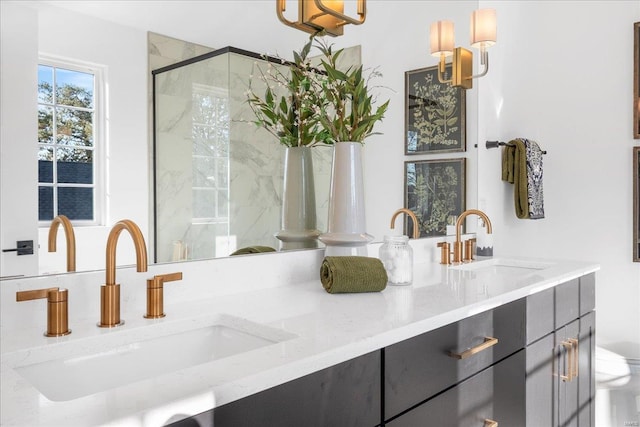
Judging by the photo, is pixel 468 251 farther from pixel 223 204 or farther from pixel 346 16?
pixel 223 204

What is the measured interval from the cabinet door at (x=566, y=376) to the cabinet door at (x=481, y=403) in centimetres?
37

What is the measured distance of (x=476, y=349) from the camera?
4.39 ft

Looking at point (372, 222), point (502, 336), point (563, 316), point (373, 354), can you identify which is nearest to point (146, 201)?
point (373, 354)

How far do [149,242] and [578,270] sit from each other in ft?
5.69

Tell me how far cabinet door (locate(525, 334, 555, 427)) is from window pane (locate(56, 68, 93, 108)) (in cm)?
153

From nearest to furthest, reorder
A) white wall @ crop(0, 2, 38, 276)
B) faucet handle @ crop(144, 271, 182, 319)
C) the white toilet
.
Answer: white wall @ crop(0, 2, 38, 276), faucet handle @ crop(144, 271, 182, 319), the white toilet

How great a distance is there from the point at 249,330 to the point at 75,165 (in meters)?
0.56

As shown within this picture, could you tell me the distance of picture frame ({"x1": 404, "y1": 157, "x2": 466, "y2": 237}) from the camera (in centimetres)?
218

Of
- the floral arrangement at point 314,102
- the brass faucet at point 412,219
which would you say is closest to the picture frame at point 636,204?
the brass faucet at point 412,219

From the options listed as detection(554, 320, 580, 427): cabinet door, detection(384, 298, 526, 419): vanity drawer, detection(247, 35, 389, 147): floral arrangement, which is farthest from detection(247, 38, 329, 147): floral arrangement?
detection(554, 320, 580, 427): cabinet door

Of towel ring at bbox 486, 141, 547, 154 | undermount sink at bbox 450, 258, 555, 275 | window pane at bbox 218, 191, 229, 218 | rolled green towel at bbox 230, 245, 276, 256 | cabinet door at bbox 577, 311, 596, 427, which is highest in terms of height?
towel ring at bbox 486, 141, 547, 154

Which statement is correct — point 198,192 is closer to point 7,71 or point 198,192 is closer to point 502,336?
point 7,71

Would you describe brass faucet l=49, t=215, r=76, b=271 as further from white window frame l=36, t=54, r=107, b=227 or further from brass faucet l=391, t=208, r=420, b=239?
brass faucet l=391, t=208, r=420, b=239

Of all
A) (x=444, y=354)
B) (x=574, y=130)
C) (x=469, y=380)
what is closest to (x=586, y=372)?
(x=469, y=380)
